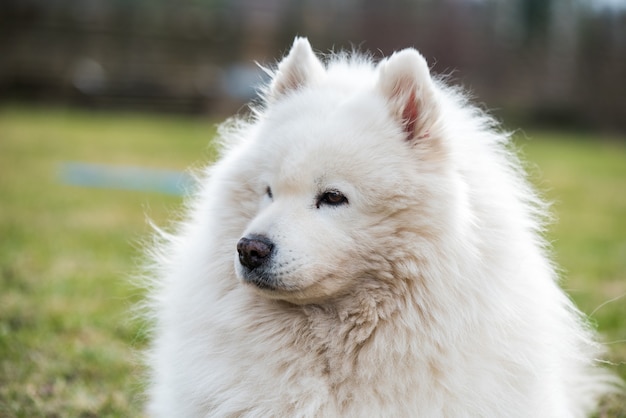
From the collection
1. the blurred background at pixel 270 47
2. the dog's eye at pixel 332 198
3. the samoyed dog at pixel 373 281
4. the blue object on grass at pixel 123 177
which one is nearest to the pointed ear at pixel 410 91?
the samoyed dog at pixel 373 281

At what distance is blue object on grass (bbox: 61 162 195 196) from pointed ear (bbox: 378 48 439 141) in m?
6.96

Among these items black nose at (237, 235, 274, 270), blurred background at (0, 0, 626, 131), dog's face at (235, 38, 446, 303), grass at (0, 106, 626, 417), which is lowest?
grass at (0, 106, 626, 417)

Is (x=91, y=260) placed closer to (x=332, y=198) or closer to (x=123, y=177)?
(x=332, y=198)

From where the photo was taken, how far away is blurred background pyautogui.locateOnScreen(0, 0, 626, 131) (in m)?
20.6

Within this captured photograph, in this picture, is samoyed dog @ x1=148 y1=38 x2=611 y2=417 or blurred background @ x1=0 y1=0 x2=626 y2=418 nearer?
samoyed dog @ x1=148 y1=38 x2=611 y2=417

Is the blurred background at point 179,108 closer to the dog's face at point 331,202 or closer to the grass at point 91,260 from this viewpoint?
the grass at point 91,260

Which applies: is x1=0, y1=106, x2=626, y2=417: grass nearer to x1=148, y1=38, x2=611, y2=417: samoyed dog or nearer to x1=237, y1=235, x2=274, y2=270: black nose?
x1=148, y1=38, x2=611, y2=417: samoyed dog

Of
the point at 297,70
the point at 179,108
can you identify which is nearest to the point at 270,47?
the point at 179,108

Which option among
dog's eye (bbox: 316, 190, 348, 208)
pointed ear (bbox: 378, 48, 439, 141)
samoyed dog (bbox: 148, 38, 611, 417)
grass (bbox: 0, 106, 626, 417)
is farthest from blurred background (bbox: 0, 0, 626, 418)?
pointed ear (bbox: 378, 48, 439, 141)

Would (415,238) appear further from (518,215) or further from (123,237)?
(123,237)

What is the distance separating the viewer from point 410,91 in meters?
2.98

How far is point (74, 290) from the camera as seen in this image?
552 centimetres

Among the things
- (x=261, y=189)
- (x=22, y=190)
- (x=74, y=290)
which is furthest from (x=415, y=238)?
(x=22, y=190)

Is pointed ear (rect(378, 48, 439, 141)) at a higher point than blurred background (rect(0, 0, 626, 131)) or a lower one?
lower
